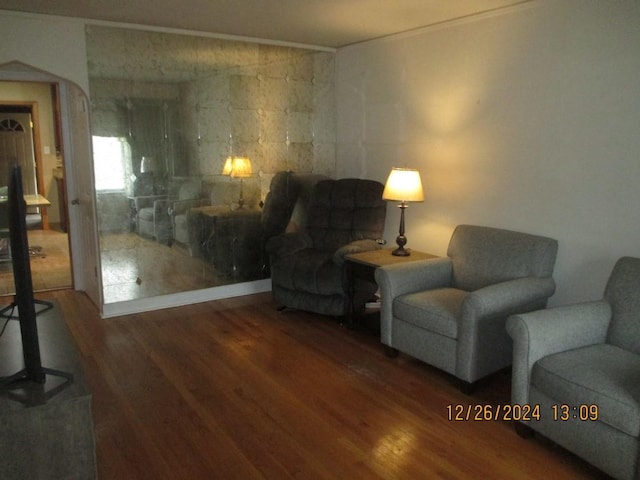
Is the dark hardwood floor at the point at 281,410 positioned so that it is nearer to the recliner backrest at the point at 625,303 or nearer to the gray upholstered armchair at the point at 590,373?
the gray upholstered armchair at the point at 590,373

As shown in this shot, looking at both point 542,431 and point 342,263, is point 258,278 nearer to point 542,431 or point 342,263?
point 342,263

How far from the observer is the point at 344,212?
440cm

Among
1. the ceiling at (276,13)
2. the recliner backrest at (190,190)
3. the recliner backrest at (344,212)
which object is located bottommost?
the recliner backrest at (344,212)

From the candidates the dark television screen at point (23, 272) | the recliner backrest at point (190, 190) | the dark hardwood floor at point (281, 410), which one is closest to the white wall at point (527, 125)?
the dark hardwood floor at point (281, 410)

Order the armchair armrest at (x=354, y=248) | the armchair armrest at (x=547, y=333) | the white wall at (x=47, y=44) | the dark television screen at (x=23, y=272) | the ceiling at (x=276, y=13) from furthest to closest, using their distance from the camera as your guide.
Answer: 1. the armchair armrest at (x=354, y=248)
2. the white wall at (x=47, y=44)
3. the ceiling at (x=276, y=13)
4. the armchair armrest at (x=547, y=333)
5. the dark television screen at (x=23, y=272)

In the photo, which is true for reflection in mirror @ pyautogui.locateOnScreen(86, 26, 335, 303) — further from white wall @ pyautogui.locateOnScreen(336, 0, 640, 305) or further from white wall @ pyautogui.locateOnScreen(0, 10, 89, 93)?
white wall @ pyautogui.locateOnScreen(336, 0, 640, 305)

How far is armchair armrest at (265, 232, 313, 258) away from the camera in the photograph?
4.25 m

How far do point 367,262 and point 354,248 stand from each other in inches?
12.3

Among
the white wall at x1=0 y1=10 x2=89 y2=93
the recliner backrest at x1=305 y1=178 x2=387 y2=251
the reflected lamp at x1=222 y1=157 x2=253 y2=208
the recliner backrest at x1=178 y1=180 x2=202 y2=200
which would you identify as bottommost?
the recliner backrest at x1=305 y1=178 x2=387 y2=251

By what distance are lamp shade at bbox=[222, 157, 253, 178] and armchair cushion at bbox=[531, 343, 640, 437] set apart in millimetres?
2993

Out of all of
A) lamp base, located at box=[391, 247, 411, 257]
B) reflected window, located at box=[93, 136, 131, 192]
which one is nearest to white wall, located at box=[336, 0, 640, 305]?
lamp base, located at box=[391, 247, 411, 257]

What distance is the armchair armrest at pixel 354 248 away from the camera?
3.87 meters

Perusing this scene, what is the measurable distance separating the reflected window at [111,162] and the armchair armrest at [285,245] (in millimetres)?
1267

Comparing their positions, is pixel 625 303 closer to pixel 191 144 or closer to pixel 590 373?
pixel 590 373
